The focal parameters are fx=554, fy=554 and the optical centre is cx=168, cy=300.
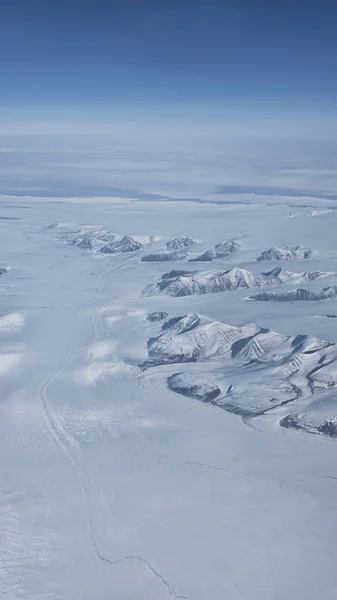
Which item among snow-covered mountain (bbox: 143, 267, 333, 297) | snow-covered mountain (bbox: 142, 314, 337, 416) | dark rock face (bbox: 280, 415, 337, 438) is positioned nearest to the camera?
dark rock face (bbox: 280, 415, 337, 438)

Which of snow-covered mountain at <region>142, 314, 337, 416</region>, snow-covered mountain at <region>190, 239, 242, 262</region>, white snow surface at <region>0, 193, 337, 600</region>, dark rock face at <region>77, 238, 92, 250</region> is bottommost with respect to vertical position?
white snow surface at <region>0, 193, 337, 600</region>

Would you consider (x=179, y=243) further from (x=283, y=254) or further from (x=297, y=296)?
(x=297, y=296)

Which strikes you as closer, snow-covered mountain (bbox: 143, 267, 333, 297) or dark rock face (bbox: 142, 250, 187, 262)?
snow-covered mountain (bbox: 143, 267, 333, 297)

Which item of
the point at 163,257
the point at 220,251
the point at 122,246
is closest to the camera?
the point at 163,257

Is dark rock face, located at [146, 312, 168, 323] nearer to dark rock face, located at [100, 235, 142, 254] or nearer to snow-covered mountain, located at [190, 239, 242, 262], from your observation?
snow-covered mountain, located at [190, 239, 242, 262]

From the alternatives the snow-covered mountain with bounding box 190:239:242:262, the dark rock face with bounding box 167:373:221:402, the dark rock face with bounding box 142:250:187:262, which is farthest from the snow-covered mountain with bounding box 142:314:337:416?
the dark rock face with bounding box 142:250:187:262

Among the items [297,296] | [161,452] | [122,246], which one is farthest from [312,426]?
[122,246]
